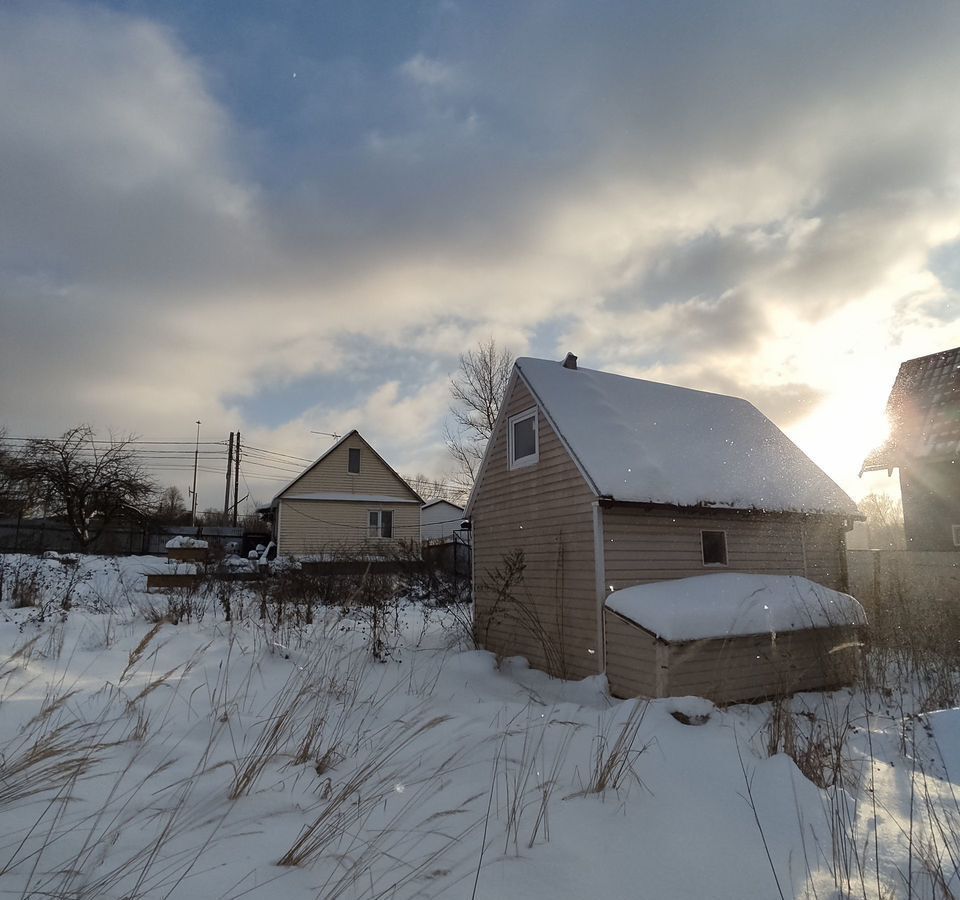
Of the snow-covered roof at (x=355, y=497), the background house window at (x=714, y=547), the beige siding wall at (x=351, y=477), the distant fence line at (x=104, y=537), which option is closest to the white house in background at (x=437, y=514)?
the snow-covered roof at (x=355, y=497)

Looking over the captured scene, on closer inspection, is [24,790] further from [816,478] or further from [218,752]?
[816,478]

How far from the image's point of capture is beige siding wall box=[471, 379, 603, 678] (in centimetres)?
975

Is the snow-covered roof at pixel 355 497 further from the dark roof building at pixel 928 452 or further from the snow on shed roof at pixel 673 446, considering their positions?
the dark roof building at pixel 928 452

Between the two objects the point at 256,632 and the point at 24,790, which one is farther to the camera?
the point at 256,632

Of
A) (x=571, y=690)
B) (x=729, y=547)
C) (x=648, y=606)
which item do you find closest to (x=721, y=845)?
(x=648, y=606)

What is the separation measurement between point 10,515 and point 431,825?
36141mm

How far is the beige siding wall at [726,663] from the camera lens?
8172 millimetres

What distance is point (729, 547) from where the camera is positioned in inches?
421

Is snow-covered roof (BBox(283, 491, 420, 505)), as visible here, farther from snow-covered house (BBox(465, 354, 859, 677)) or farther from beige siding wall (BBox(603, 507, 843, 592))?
beige siding wall (BBox(603, 507, 843, 592))

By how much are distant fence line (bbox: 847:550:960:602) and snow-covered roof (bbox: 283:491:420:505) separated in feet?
73.5

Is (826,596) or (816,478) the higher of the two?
(816,478)

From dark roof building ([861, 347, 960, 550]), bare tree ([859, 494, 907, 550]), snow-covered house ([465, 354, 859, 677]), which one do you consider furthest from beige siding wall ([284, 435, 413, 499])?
bare tree ([859, 494, 907, 550])

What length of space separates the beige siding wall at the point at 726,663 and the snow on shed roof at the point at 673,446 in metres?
2.16

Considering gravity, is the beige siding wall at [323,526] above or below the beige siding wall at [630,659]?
above
